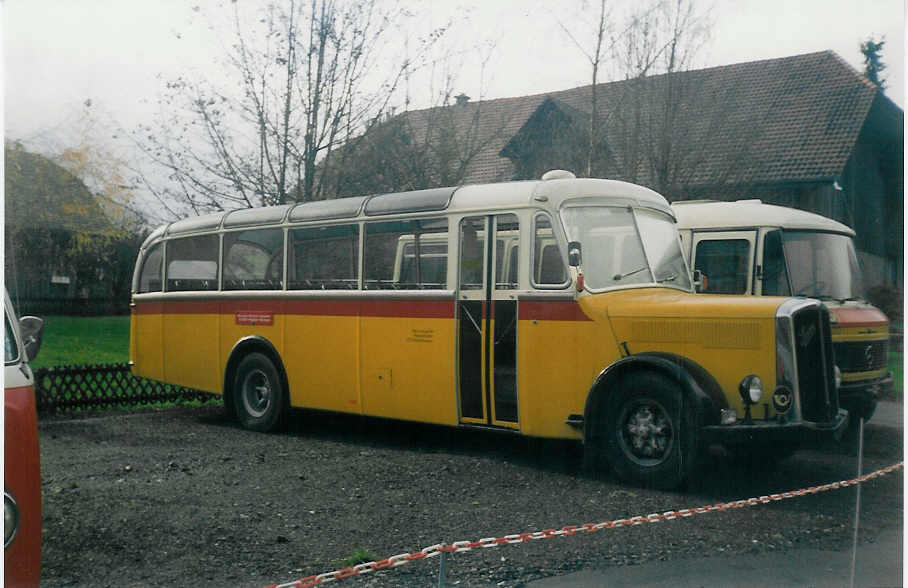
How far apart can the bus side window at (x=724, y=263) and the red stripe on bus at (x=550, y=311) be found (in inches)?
30.2

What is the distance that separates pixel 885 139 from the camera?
14.0 feet

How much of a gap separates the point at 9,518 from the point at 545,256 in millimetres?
3460

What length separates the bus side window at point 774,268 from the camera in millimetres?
5117

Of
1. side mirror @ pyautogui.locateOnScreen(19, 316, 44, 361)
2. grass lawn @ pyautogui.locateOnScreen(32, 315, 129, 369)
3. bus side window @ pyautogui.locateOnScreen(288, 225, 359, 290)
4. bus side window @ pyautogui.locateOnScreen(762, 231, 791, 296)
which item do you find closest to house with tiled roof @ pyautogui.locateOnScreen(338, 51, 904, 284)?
bus side window @ pyautogui.locateOnScreen(762, 231, 791, 296)

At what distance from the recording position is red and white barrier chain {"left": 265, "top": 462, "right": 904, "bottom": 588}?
3.47 m

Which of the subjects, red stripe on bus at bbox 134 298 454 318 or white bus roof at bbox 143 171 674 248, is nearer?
white bus roof at bbox 143 171 674 248

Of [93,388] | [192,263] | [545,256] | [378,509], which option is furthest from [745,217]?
[192,263]

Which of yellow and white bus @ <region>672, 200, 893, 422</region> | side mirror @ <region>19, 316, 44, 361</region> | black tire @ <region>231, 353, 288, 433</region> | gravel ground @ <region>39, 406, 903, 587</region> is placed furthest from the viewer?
black tire @ <region>231, 353, 288, 433</region>

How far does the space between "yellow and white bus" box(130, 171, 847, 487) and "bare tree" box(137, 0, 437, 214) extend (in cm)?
36

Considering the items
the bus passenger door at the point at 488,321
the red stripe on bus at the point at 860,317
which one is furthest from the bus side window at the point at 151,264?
the red stripe on bus at the point at 860,317

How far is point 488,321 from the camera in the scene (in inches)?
225

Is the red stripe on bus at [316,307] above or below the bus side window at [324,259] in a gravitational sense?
below

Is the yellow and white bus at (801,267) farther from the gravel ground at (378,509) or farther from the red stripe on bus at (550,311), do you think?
the red stripe on bus at (550,311)

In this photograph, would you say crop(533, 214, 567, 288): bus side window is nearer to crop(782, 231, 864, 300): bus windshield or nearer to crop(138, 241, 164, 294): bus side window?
crop(782, 231, 864, 300): bus windshield
